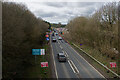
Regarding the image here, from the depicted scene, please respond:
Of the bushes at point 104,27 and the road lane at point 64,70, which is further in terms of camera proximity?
the bushes at point 104,27

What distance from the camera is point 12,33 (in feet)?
38.8

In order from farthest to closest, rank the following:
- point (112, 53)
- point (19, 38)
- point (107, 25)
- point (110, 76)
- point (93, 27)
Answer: point (93, 27) → point (107, 25) → point (112, 53) → point (110, 76) → point (19, 38)

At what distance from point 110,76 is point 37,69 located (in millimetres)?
10055

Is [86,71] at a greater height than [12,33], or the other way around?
[12,33]

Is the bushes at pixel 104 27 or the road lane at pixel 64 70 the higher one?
the bushes at pixel 104 27

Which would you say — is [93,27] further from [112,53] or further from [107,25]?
[112,53]

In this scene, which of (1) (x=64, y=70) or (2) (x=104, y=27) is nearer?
(1) (x=64, y=70)

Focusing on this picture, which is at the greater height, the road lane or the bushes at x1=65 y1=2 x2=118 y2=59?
the bushes at x1=65 y1=2 x2=118 y2=59

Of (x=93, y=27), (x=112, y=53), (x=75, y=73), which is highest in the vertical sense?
(x=93, y=27)

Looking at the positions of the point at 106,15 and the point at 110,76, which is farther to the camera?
the point at 106,15

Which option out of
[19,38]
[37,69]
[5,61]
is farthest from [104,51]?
[5,61]

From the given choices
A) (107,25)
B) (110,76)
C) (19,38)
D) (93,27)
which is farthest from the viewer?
(93,27)

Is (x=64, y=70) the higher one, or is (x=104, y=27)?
(x=104, y=27)

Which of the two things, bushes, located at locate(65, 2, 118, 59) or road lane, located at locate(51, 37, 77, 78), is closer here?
road lane, located at locate(51, 37, 77, 78)
